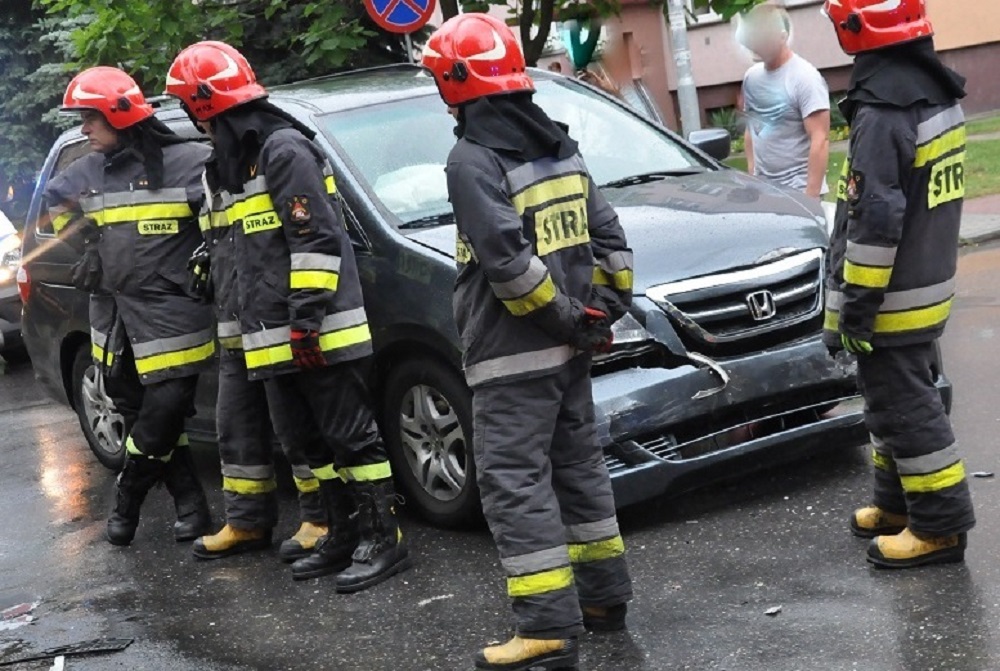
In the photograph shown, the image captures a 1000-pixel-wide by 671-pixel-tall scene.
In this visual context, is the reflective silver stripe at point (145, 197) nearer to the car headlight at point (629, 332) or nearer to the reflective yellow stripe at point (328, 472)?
the reflective yellow stripe at point (328, 472)

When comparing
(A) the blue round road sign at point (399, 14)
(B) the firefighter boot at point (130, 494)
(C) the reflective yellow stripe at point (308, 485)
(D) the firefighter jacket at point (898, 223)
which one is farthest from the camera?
(A) the blue round road sign at point (399, 14)

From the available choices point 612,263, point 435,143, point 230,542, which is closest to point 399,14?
point 435,143

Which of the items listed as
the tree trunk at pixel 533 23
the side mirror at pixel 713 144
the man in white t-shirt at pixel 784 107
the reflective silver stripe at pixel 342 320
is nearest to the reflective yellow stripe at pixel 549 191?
the reflective silver stripe at pixel 342 320

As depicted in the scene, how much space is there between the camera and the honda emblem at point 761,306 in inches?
237

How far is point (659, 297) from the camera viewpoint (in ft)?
19.4

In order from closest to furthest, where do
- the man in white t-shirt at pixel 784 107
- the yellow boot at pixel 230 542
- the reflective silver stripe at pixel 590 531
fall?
the reflective silver stripe at pixel 590 531 → the yellow boot at pixel 230 542 → the man in white t-shirt at pixel 784 107

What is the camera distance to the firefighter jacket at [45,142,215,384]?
662 centimetres

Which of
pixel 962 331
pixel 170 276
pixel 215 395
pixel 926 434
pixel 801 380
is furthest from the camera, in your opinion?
pixel 962 331

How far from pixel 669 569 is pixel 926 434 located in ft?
3.34

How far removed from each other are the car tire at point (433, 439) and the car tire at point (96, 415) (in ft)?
7.39

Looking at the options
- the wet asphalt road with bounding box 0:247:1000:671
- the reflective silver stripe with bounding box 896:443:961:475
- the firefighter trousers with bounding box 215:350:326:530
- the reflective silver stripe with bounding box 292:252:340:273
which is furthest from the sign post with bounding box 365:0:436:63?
the reflective silver stripe with bounding box 896:443:961:475

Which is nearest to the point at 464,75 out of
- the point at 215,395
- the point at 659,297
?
the point at 659,297

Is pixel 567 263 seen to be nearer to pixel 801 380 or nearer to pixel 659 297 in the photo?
pixel 659 297

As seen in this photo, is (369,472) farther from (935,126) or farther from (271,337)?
(935,126)
